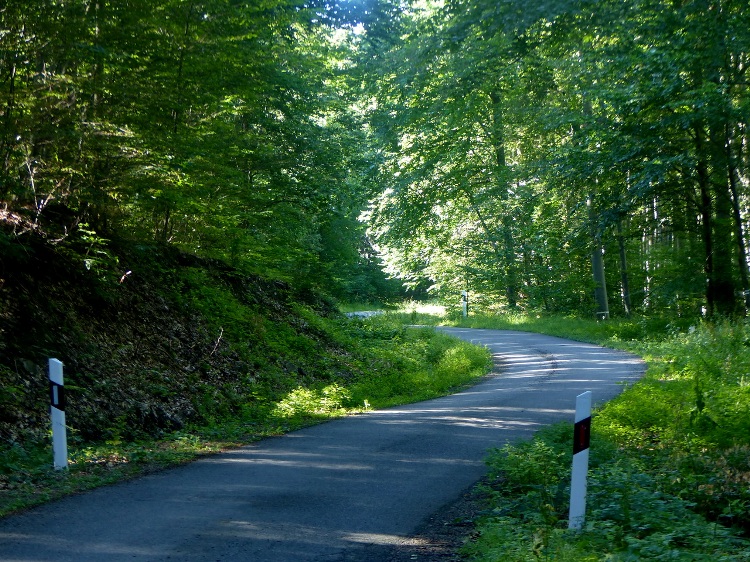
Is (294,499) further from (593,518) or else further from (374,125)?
(374,125)

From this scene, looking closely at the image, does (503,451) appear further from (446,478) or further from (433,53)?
(433,53)

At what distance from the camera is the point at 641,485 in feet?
21.9

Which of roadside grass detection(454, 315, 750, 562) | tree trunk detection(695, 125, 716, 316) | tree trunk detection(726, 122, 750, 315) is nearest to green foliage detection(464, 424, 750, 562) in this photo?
roadside grass detection(454, 315, 750, 562)

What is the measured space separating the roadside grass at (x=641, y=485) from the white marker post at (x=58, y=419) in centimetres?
429

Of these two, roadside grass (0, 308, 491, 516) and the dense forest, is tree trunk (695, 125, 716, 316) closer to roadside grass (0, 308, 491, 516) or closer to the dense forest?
the dense forest

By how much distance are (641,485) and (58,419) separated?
582cm

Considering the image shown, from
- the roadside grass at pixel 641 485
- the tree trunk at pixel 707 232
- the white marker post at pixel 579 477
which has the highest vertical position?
the tree trunk at pixel 707 232

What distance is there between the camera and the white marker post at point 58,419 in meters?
7.30

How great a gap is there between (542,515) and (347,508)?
1.71 m

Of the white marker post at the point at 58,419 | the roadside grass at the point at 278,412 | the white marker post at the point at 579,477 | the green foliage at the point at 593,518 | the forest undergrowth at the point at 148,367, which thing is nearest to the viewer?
the green foliage at the point at 593,518

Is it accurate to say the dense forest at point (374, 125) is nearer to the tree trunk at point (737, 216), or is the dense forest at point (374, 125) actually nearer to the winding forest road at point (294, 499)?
the tree trunk at point (737, 216)

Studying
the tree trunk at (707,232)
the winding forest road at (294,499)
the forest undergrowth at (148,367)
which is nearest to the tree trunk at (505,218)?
the tree trunk at (707,232)

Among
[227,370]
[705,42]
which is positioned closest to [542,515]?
[705,42]

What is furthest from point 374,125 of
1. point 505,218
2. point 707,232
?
point 505,218
